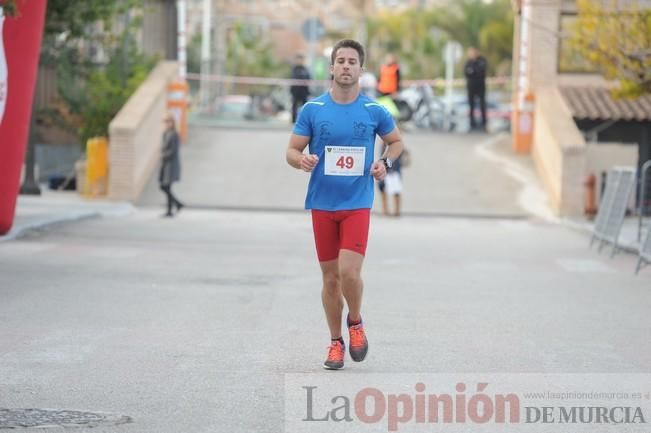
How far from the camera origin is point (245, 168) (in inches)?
1206

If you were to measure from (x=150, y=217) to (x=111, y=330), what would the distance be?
46.8 feet

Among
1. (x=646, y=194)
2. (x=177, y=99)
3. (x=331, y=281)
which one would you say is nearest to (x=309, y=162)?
(x=331, y=281)

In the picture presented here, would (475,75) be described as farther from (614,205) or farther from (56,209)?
(614,205)

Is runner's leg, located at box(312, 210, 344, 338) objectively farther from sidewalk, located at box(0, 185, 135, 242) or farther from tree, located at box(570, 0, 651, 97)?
tree, located at box(570, 0, 651, 97)

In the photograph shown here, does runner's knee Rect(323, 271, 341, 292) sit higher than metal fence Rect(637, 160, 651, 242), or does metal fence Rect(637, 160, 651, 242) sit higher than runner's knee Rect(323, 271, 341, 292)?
runner's knee Rect(323, 271, 341, 292)

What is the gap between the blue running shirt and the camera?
346 inches

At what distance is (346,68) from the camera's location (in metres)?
8.78

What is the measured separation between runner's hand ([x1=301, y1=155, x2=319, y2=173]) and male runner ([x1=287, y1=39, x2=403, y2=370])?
0.05 meters

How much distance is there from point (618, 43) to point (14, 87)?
9.16 metres

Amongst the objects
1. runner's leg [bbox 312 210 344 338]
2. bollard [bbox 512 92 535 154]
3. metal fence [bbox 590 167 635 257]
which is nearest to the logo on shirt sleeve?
runner's leg [bbox 312 210 344 338]

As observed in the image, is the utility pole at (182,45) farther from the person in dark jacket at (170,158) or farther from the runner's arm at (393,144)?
the runner's arm at (393,144)

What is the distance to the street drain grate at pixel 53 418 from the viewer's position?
700 cm

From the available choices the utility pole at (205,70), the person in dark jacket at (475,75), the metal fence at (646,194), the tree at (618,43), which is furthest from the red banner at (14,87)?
the utility pole at (205,70)

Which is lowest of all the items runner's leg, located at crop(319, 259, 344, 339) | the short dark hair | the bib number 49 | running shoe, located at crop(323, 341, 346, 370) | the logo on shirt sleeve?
running shoe, located at crop(323, 341, 346, 370)
